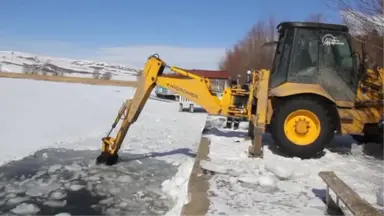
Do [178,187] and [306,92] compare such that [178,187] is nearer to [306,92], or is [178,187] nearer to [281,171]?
[281,171]

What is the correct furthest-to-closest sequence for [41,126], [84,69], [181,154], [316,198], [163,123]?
[84,69], [163,123], [41,126], [181,154], [316,198]

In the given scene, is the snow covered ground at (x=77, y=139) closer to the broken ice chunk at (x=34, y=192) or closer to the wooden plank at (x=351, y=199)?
the broken ice chunk at (x=34, y=192)

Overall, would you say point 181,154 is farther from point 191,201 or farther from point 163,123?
point 163,123

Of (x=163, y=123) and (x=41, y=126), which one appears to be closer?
(x=41, y=126)

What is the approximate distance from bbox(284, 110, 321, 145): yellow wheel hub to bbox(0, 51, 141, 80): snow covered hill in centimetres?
8768

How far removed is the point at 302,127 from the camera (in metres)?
8.05

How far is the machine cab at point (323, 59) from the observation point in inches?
325

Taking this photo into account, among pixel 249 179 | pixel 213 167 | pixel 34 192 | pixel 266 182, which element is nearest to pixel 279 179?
pixel 266 182

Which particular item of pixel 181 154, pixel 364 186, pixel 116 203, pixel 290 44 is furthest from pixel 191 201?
pixel 181 154

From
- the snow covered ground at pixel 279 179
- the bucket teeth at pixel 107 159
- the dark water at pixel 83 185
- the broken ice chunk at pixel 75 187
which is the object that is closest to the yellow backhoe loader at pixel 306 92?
the bucket teeth at pixel 107 159

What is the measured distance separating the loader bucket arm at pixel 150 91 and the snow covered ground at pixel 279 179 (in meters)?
1.07

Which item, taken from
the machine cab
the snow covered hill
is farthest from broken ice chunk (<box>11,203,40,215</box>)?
the snow covered hill

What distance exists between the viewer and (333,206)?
5.34m

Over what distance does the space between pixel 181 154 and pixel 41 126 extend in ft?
19.4
